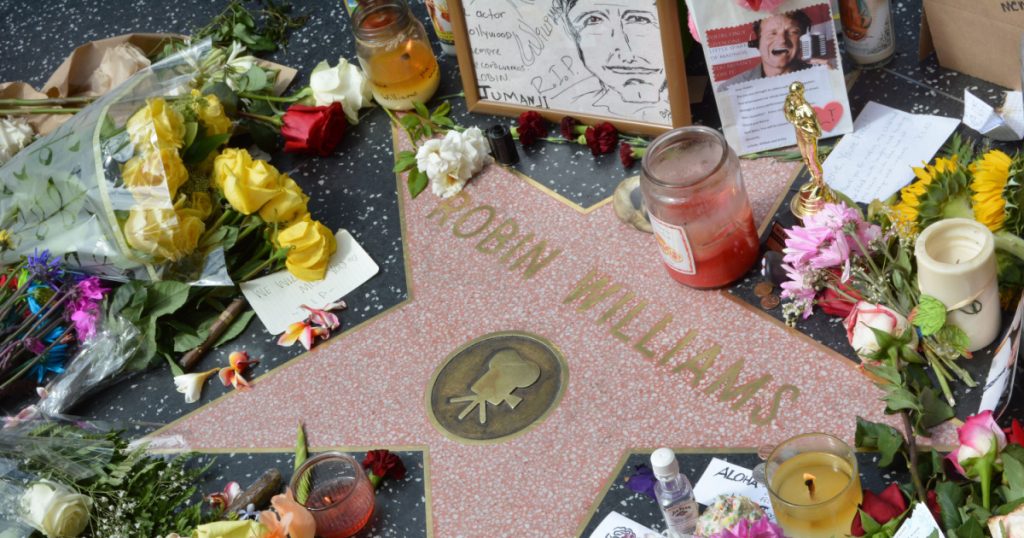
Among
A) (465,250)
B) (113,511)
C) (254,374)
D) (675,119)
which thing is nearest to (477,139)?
(465,250)

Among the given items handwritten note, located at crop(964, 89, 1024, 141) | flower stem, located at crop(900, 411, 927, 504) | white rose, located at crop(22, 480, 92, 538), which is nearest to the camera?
flower stem, located at crop(900, 411, 927, 504)

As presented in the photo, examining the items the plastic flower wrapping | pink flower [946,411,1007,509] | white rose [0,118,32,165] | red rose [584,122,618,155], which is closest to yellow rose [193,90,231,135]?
the plastic flower wrapping

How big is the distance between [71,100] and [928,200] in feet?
4.94

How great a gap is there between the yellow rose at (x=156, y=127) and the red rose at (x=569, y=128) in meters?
0.61

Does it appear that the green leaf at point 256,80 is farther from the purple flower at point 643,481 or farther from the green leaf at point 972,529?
the green leaf at point 972,529

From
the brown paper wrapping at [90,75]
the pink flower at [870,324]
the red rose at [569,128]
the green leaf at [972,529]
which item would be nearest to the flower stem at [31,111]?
the brown paper wrapping at [90,75]

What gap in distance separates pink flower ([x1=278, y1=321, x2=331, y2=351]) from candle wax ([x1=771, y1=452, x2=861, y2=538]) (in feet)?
2.52

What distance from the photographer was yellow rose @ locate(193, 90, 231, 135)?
6.20ft

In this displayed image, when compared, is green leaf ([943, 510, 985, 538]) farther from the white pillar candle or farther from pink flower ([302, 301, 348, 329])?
pink flower ([302, 301, 348, 329])

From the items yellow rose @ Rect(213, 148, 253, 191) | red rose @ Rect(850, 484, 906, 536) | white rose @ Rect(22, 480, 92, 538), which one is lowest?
white rose @ Rect(22, 480, 92, 538)

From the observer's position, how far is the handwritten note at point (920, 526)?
108cm

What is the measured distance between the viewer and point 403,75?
1985 mm

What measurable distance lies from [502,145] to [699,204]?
1.54 feet

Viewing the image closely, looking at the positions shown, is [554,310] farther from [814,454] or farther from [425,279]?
[814,454]
